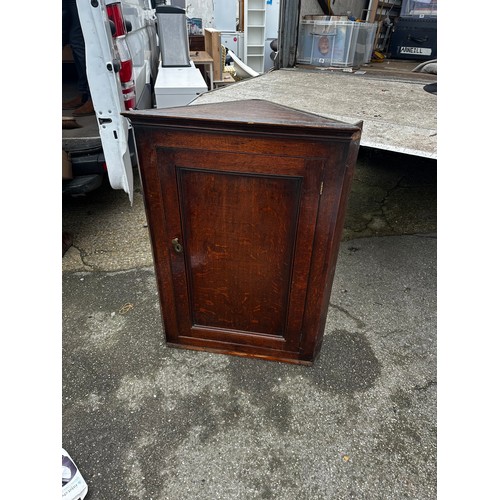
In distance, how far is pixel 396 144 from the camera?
175 cm

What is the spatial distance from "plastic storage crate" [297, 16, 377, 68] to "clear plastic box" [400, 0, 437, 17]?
1.71 meters

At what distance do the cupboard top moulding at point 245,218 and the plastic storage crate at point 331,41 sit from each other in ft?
10.1

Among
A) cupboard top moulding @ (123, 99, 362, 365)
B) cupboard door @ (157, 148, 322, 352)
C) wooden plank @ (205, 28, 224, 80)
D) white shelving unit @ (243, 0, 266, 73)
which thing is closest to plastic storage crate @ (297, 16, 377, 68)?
wooden plank @ (205, 28, 224, 80)

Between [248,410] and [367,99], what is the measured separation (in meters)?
2.50

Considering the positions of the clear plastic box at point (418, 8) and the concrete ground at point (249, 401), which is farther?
the clear plastic box at point (418, 8)

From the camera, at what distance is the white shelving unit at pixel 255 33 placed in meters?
8.34

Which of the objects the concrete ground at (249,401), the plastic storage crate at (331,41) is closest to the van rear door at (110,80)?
the concrete ground at (249,401)

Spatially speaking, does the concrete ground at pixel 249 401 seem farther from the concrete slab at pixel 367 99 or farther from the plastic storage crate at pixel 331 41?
the plastic storage crate at pixel 331 41

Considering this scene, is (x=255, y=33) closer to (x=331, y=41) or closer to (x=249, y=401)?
(x=331, y=41)

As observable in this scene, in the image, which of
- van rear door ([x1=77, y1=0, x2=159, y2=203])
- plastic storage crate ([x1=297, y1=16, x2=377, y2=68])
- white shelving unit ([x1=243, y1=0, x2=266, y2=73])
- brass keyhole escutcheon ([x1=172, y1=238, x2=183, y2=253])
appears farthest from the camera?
white shelving unit ([x1=243, y1=0, x2=266, y2=73])

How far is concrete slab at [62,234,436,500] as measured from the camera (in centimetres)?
127

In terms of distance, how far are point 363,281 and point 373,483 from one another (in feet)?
4.27

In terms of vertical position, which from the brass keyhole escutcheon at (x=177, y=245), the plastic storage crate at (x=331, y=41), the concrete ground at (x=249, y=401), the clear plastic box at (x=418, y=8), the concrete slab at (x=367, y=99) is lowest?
the concrete ground at (x=249, y=401)

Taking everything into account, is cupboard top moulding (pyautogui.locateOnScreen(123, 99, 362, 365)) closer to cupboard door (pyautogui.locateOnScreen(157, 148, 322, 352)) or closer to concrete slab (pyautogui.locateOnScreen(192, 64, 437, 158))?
cupboard door (pyautogui.locateOnScreen(157, 148, 322, 352))
